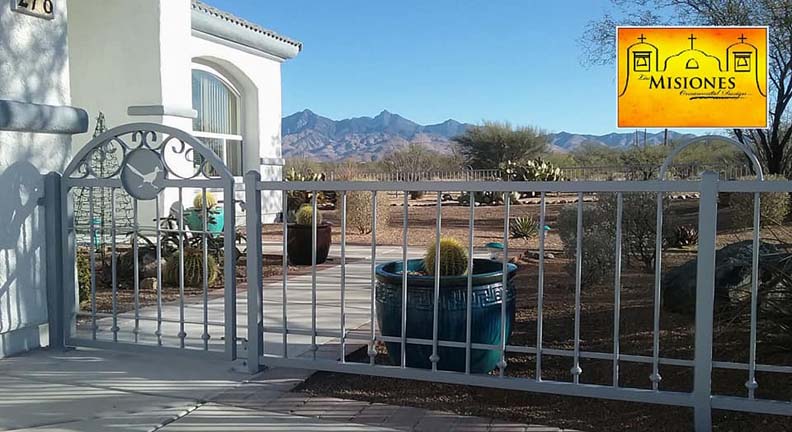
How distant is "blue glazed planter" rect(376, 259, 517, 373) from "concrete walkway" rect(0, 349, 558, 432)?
632 mm

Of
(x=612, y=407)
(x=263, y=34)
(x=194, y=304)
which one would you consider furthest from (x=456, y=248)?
(x=263, y=34)

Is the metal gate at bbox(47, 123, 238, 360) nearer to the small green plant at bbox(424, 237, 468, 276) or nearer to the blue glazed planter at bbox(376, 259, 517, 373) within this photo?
the blue glazed planter at bbox(376, 259, 517, 373)

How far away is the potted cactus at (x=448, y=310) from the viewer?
14.5ft

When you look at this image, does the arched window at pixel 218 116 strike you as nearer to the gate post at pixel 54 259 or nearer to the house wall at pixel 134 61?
the house wall at pixel 134 61

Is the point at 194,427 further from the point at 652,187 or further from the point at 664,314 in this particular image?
the point at 664,314

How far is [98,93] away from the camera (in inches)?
468

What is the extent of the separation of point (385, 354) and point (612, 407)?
173cm

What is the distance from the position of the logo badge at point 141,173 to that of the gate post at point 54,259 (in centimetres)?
66

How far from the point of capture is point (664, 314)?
6.06m

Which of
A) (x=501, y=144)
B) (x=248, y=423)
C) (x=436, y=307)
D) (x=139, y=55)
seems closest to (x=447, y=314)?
(x=436, y=307)

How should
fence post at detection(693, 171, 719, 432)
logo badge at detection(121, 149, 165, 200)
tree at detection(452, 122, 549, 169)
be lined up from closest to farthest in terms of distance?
fence post at detection(693, 171, 719, 432), logo badge at detection(121, 149, 165, 200), tree at detection(452, 122, 549, 169)

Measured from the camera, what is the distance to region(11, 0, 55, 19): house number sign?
491 cm

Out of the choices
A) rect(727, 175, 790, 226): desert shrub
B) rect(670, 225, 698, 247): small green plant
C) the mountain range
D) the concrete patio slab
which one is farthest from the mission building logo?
the mountain range

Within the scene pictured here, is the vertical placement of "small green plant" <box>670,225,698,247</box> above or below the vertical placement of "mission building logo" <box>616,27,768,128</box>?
below
